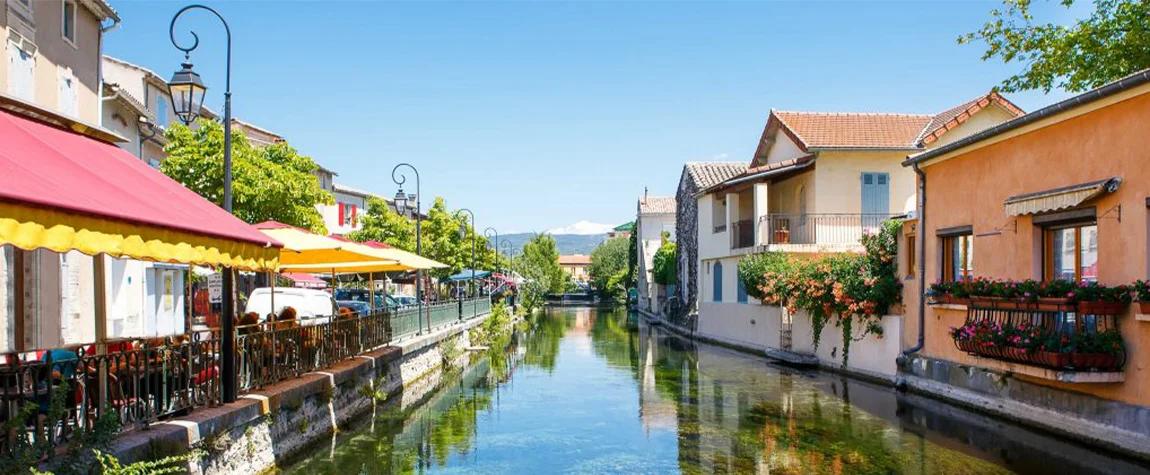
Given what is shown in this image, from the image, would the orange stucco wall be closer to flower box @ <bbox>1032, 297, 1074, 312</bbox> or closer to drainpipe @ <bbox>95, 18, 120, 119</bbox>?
flower box @ <bbox>1032, 297, 1074, 312</bbox>

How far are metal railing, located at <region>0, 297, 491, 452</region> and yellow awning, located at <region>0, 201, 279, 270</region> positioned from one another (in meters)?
1.03

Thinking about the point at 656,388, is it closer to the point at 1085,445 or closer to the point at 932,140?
the point at 1085,445

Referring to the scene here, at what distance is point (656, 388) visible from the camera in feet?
60.7

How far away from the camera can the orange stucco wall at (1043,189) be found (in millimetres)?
10297

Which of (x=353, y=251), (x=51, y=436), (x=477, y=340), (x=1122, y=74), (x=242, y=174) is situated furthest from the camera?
(x=477, y=340)

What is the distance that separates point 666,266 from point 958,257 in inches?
1195

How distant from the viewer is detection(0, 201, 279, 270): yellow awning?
15.6ft

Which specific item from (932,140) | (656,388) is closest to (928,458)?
(656,388)

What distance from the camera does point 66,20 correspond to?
17.3 m

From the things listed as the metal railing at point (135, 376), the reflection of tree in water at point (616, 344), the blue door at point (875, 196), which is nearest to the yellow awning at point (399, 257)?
the metal railing at point (135, 376)

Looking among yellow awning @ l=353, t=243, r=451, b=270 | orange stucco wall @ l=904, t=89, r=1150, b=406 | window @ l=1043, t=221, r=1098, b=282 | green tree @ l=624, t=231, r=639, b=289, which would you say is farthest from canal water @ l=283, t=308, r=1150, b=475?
green tree @ l=624, t=231, r=639, b=289

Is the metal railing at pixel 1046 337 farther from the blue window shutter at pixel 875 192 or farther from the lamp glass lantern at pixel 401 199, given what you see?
the lamp glass lantern at pixel 401 199

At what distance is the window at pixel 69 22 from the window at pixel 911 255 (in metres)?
17.3

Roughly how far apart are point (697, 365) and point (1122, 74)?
39.0 feet
